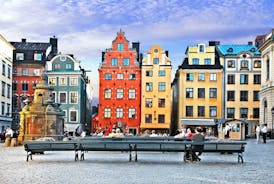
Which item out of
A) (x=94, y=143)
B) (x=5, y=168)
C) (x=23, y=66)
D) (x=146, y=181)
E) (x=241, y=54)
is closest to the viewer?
(x=146, y=181)

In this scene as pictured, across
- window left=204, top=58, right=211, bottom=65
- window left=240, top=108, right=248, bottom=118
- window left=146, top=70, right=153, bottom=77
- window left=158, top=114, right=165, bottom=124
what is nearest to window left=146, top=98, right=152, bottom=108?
window left=158, top=114, right=165, bottom=124

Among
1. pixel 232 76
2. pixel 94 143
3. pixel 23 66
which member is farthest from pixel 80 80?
pixel 94 143

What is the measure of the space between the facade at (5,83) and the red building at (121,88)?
13.5 m

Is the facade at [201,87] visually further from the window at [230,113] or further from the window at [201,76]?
the window at [230,113]

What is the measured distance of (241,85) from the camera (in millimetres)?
80000

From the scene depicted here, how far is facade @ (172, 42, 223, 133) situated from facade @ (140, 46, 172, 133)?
6.85ft

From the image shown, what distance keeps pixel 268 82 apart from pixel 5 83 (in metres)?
36.3

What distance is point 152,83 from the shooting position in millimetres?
80312

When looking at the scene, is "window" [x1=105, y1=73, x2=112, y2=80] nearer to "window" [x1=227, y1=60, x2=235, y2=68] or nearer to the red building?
the red building

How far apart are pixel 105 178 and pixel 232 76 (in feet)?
220

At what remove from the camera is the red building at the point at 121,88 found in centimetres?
8075

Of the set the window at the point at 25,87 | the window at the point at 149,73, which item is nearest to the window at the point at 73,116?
the window at the point at 25,87

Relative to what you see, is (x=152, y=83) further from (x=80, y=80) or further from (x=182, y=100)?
(x=80, y=80)

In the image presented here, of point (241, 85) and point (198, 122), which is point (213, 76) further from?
point (198, 122)
